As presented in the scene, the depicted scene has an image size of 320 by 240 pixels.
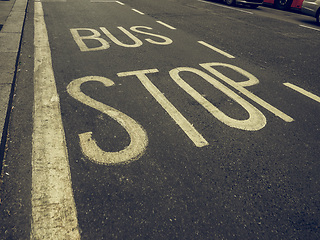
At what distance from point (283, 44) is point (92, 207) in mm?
6545

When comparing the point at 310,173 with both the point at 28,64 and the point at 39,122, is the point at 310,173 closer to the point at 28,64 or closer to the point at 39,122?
the point at 39,122

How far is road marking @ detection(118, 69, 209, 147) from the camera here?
277cm

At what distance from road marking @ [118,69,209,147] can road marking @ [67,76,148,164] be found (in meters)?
0.49

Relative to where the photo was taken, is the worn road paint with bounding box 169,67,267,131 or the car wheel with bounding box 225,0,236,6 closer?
the worn road paint with bounding box 169,67,267,131

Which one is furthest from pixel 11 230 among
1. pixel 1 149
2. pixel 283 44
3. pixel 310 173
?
pixel 283 44

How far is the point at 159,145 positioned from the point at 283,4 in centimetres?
1457

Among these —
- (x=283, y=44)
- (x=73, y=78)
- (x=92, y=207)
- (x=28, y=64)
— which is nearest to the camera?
(x=92, y=207)

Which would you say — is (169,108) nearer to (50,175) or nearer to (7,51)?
(50,175)

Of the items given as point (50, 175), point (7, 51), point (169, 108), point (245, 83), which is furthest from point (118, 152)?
point (7, 51)

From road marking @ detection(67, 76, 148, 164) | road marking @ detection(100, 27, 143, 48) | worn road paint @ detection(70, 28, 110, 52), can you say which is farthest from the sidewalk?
road marking @ detection(100, 27, 143, 48)

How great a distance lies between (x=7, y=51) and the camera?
15.0ft

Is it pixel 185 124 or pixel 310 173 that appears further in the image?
pixel 185 124

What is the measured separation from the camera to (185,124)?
9.78 feet

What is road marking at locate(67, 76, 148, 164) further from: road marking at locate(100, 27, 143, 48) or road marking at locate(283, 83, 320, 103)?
road marking at locate(283, 83, 320, 103)
